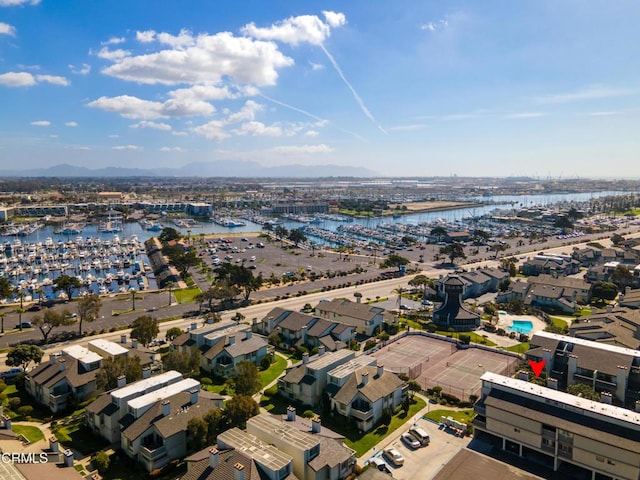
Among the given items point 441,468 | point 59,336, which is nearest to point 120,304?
point 59,336

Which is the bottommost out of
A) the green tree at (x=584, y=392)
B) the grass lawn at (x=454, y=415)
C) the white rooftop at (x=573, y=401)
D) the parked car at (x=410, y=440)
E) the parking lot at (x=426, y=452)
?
the grass lawn at (x=454, y=415)

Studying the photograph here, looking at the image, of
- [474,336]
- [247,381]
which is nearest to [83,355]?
[247,381]

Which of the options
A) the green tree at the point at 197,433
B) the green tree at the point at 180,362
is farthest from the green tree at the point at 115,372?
the green tree at the point at 197,433

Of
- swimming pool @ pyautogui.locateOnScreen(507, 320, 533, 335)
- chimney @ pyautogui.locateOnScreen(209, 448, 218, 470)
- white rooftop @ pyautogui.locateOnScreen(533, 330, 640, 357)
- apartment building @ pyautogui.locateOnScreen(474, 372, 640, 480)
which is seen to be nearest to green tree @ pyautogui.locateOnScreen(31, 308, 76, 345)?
chimney @ pyautogui.locateOnScreen(209, 448, 218, 470)

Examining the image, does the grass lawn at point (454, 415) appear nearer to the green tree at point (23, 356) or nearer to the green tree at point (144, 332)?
the green tree at point (144, 332)

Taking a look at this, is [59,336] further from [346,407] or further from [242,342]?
[346,407]
